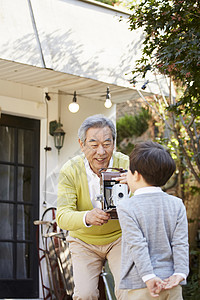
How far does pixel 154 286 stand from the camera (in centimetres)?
286

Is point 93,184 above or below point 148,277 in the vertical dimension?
above

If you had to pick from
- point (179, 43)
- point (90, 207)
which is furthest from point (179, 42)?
point (90, 207)

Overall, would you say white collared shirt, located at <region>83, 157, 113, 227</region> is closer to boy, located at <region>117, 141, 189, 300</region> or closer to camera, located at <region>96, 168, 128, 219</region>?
camera, located at <region>96, 168, 128, 219</region>

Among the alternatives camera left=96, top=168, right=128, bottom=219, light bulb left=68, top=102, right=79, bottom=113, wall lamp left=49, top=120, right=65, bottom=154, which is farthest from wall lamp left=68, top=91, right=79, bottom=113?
camera left=96, top=168, right=128, bottom=219

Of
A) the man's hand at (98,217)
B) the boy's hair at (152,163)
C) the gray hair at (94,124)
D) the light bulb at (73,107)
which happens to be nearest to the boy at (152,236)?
the boy's hair at (152,163)

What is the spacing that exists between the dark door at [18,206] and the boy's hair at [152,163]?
381 centimetres

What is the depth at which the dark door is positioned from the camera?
652cm

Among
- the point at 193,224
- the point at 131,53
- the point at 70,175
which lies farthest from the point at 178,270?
the point at 193,224

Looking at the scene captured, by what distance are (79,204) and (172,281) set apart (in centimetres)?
123

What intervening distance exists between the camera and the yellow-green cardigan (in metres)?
0.21

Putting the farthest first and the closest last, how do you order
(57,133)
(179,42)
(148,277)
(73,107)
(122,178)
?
(57,133) < (73,107) < (179,42) < (122,178) < (148,277)

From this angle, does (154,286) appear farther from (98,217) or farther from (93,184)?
(93,184)

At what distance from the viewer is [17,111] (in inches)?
259

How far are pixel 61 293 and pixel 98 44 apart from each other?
10.1 feet
